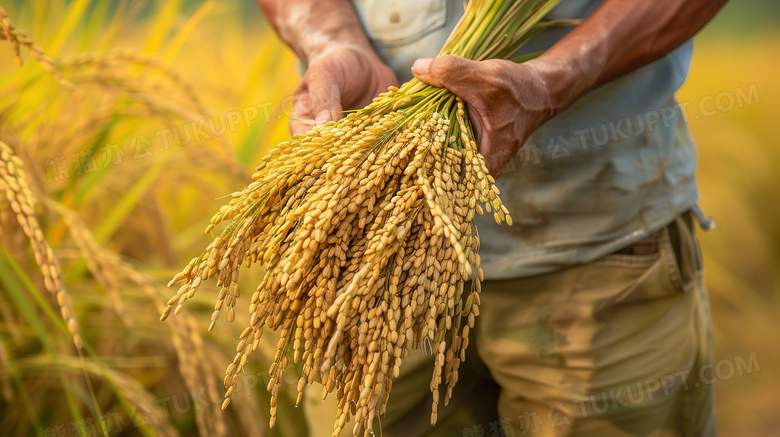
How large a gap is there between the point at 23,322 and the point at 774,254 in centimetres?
262

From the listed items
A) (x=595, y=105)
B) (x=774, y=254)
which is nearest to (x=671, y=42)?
(x=595, y=105)

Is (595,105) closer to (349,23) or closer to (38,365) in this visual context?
(349,23)

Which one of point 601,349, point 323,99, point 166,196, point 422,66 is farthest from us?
point 166,196

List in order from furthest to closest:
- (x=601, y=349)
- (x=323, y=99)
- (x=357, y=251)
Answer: (x=601, y=349) → (x=323, y=99) → (x=357, y=251)

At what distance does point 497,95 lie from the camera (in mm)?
946

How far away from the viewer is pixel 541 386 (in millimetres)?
1253

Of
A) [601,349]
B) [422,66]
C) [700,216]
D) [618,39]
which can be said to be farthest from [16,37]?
[700,216]

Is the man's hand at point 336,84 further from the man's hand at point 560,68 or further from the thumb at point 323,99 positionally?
the man's hand at point 560,68

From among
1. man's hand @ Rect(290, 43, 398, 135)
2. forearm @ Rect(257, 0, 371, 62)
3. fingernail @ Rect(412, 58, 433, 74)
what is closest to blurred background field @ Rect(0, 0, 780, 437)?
forearm @ Rect(257, 0, 371, 62)

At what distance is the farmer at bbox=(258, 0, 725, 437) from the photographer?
1179mm

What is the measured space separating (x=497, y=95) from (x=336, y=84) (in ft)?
1.02

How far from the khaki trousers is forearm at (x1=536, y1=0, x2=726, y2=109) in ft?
1.10

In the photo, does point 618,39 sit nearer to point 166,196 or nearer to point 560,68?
point 560,68

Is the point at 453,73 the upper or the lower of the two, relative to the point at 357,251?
upper
